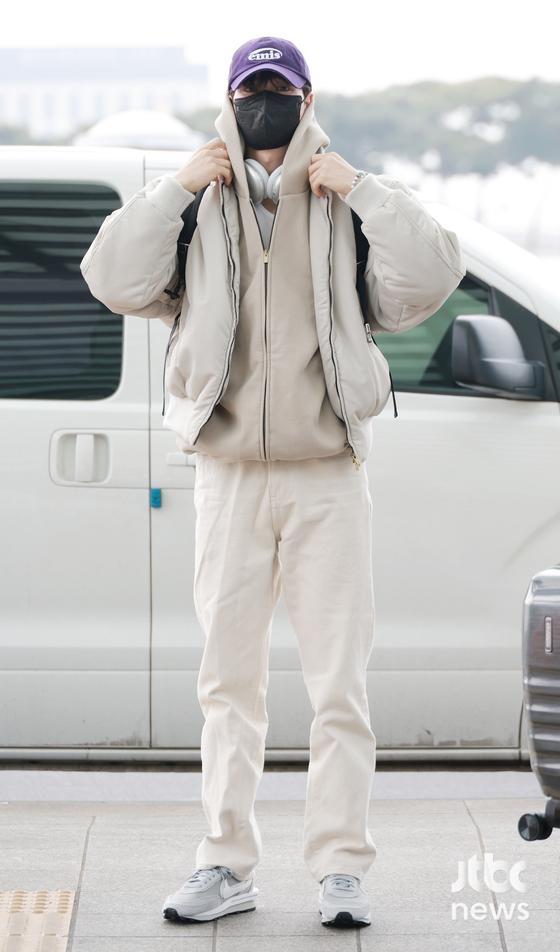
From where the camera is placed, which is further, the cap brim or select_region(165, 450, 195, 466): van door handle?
select_region(165, 450, 195, 466): van door handle

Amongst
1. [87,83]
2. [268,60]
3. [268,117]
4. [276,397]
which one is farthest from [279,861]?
[87,83]

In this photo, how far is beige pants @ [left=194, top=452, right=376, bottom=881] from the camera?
Answer: 332 cm

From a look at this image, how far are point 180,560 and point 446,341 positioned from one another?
102 centimetres

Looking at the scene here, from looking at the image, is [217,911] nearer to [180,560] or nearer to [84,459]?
[180,560]

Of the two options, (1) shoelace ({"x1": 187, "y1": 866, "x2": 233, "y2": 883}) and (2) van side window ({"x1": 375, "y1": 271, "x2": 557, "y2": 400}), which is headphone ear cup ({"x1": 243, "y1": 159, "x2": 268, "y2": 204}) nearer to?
(2) van side window ({"x1": 375, "y1": 271, "x2": 557, "y2": 400})

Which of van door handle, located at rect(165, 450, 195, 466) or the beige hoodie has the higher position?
the beige hoodie

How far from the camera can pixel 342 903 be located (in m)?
3.24

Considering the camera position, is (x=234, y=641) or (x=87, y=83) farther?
(x=87, y=83)

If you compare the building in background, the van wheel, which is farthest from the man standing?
the building in background

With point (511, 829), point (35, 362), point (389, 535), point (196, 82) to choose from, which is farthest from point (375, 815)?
point (196, 82)

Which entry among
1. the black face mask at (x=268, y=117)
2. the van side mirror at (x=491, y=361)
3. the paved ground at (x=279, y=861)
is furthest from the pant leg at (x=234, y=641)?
the van side mirror at (x=491, y=361)

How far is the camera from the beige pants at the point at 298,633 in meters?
3.32

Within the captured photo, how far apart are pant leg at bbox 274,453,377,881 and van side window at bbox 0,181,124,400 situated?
136 centimetres

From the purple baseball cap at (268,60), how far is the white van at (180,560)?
4.16 ft
